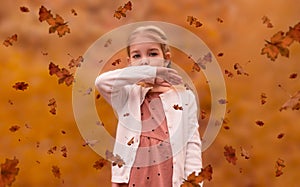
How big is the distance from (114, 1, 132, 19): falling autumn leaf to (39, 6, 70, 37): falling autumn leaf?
208 millimetres

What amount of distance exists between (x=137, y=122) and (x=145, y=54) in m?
0.18

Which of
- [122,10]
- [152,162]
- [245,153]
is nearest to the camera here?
[152,162]

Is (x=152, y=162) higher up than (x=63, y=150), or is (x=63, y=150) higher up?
(x=63, y=150)

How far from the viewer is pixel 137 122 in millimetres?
1434

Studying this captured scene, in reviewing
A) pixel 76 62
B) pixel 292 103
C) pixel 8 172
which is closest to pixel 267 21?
pixel 292 103

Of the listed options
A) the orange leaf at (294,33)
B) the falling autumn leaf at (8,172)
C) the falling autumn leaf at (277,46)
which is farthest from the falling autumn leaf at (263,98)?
the falling autumn leaf at (8,172)

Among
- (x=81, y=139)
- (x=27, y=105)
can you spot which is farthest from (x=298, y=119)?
(x=27, y=105)

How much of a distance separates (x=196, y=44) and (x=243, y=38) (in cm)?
19

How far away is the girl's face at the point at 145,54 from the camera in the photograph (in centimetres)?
144

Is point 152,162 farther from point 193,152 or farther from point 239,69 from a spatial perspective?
point 239,69

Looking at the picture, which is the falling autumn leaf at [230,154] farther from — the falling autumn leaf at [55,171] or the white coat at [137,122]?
the white coat at [137,122]

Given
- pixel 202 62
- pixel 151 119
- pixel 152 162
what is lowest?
pixel 152 162

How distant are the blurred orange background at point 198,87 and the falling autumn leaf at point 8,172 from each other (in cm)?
3

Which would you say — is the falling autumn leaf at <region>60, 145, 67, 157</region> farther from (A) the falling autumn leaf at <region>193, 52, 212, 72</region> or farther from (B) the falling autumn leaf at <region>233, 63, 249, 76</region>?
(B) the falling autumn leaf at <region>233, 63, 249, 76</region>
